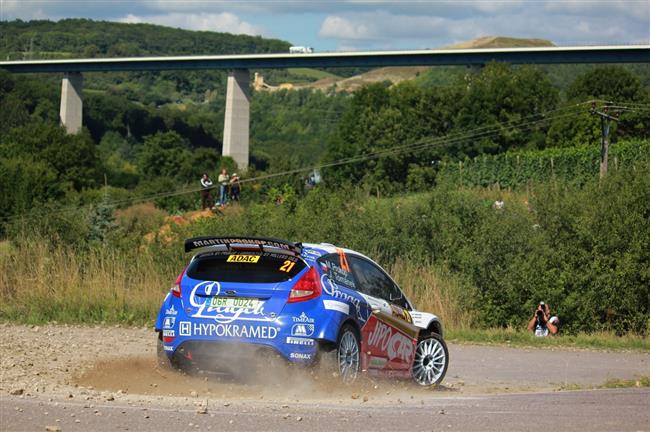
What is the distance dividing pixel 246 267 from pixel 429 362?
9.90 ft

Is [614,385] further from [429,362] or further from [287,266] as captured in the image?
[287,266]

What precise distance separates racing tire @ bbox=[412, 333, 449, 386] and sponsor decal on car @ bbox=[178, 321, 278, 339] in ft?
8.70

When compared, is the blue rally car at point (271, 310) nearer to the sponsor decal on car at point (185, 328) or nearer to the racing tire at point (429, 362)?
the sponsor decal on car at point (185, 328)

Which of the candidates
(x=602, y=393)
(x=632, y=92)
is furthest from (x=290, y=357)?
(x=632, y=92)

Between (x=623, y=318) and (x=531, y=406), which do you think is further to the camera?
(x=623, y=318)

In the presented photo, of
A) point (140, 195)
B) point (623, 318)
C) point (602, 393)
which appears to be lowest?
point (140, 195)

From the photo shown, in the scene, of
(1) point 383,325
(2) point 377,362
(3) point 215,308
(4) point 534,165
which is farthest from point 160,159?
(3) point 215,308

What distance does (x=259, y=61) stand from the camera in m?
130

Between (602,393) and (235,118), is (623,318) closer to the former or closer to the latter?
(602,393)

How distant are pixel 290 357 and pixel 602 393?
370 centimetres

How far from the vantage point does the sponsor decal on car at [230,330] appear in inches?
467

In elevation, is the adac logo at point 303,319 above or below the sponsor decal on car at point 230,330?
above

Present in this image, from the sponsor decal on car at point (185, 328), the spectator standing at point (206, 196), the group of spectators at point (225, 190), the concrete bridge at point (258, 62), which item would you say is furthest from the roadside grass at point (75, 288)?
the concrete bridge at point (258, 62)

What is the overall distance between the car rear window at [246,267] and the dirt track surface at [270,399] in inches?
41.9
